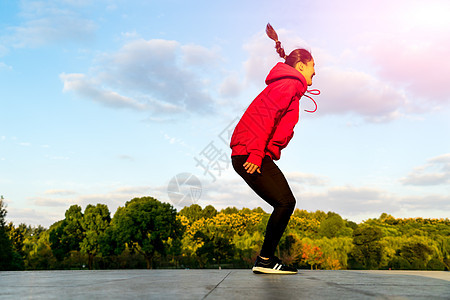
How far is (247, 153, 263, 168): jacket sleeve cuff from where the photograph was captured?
4016mm

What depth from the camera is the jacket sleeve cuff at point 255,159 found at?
402 centimetres

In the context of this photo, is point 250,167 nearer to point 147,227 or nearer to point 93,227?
point 147,227

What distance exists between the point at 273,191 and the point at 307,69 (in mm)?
1671

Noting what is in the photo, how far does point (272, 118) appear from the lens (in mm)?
4160

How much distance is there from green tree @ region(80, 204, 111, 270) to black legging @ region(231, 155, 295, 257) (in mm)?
32892

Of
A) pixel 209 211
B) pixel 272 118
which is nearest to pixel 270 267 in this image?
pixel 272 118

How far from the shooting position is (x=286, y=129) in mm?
4387

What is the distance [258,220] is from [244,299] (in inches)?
2025

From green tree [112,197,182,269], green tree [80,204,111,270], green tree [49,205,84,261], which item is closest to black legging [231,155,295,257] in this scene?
green tree [112,197,182,269]

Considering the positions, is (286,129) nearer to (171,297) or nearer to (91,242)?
(171,297)

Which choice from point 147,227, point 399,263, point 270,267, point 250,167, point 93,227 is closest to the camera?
point 250,167

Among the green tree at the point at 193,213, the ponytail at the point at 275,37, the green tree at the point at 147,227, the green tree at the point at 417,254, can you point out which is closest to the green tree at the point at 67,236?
the green tree at the point at 147,227

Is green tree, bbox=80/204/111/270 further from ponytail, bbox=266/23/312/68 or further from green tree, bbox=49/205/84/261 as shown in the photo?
ponytail, bbox=266/23/312/68

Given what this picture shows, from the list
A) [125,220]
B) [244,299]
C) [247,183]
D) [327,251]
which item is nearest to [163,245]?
[125,220]
